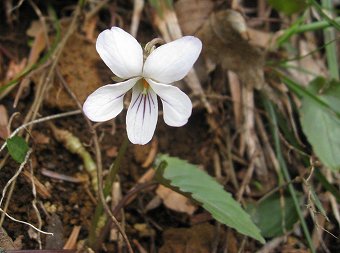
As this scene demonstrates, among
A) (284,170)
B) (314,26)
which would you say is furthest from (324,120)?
(314,26)

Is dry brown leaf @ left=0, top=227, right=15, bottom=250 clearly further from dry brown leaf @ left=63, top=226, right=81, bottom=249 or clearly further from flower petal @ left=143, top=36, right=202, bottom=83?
flower petal @ left=143, top=36, right=202, bottom=83

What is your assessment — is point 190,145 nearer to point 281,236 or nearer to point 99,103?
point 281,236

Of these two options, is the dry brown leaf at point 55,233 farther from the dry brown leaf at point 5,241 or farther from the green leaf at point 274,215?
the green leaf at point 274,215

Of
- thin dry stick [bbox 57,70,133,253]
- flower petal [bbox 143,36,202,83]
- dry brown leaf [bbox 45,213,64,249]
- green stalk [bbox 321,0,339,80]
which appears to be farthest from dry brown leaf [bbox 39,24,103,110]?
green stalk [bbox 321,0,339,80]

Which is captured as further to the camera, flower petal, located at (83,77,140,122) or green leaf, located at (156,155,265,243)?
green leaf, located at (156,155,265,243)

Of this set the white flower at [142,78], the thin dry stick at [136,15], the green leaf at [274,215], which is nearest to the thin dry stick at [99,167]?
the white flower at [142,78]
